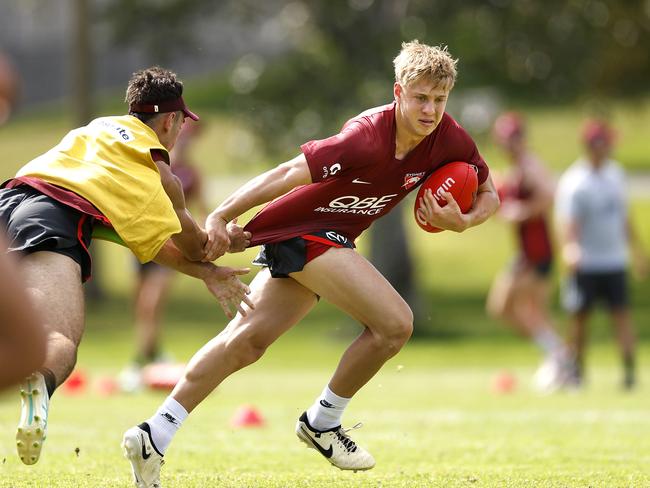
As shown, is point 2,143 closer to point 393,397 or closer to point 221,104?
point 221,104

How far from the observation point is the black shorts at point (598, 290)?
12.3 meters

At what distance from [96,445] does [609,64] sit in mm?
16902

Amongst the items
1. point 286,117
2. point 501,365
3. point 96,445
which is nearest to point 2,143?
point 286,117

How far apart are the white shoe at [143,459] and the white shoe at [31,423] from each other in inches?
35.0

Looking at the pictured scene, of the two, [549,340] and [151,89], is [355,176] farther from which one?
[549,340]

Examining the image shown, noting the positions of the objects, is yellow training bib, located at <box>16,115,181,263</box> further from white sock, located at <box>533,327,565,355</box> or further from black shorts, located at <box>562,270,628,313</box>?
white sock, located at <box>533,327,565,355</box>

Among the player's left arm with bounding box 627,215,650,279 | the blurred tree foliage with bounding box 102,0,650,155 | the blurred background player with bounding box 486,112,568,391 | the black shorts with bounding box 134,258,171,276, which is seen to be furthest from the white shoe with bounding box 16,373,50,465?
the blurred tree foliage with bounding box 102,0,650,155

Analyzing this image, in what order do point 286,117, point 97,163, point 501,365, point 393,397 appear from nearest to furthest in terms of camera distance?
point 97,163, point 393,397, point 501,365, point 286,117

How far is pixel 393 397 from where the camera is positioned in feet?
37.8

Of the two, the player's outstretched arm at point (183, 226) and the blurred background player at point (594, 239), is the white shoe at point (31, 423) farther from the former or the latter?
the blurred background player at point (594, 239)

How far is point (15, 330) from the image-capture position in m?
2.83

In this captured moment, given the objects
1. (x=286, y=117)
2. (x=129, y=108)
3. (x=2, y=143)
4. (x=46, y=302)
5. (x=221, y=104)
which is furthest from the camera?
(x=221, y=104)

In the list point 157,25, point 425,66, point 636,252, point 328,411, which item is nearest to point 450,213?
point 425,66

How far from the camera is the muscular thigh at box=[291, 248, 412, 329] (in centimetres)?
591
